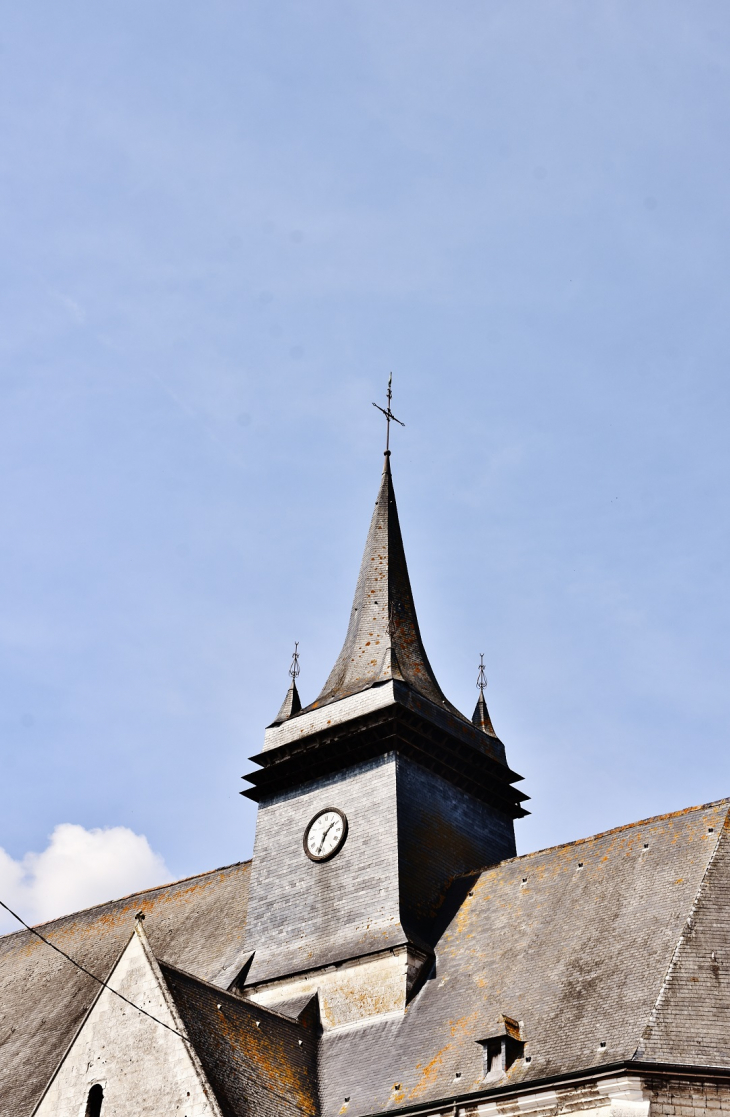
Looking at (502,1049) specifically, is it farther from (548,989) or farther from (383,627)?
(383,627)

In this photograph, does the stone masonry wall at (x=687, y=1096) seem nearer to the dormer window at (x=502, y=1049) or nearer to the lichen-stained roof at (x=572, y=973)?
the lichen-stained roof at (x=572, y=973)

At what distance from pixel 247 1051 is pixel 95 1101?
2.75 meters

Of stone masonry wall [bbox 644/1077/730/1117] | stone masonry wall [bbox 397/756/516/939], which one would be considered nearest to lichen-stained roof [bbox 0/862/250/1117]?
stone masonry wall [bbox 397/756/516/939]

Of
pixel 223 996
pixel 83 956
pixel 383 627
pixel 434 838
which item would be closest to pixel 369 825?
pixel 434 838

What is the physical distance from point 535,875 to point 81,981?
11749 mm

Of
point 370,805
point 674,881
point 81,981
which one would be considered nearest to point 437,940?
point 370,805

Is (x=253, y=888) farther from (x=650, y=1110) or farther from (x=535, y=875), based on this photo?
(x=650, y=1110)

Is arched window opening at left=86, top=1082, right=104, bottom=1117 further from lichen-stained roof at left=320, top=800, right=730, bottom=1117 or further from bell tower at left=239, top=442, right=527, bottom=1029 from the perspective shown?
bell tower at left=239, top=442, right=527, bottom=1029

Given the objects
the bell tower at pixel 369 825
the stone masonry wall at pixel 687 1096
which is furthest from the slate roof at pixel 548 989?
the bell tower at pixel 369 825

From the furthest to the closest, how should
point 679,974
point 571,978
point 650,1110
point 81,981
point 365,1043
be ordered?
point 81,981 < point 365,1043 < point 571,978 < point 679,974 < point 650,1110

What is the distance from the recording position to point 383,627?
32.1 meters

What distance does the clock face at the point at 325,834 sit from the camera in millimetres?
28047

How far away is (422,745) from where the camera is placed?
28969 millimetres

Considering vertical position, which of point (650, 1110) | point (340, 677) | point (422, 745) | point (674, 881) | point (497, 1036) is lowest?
point (650, 1110)
